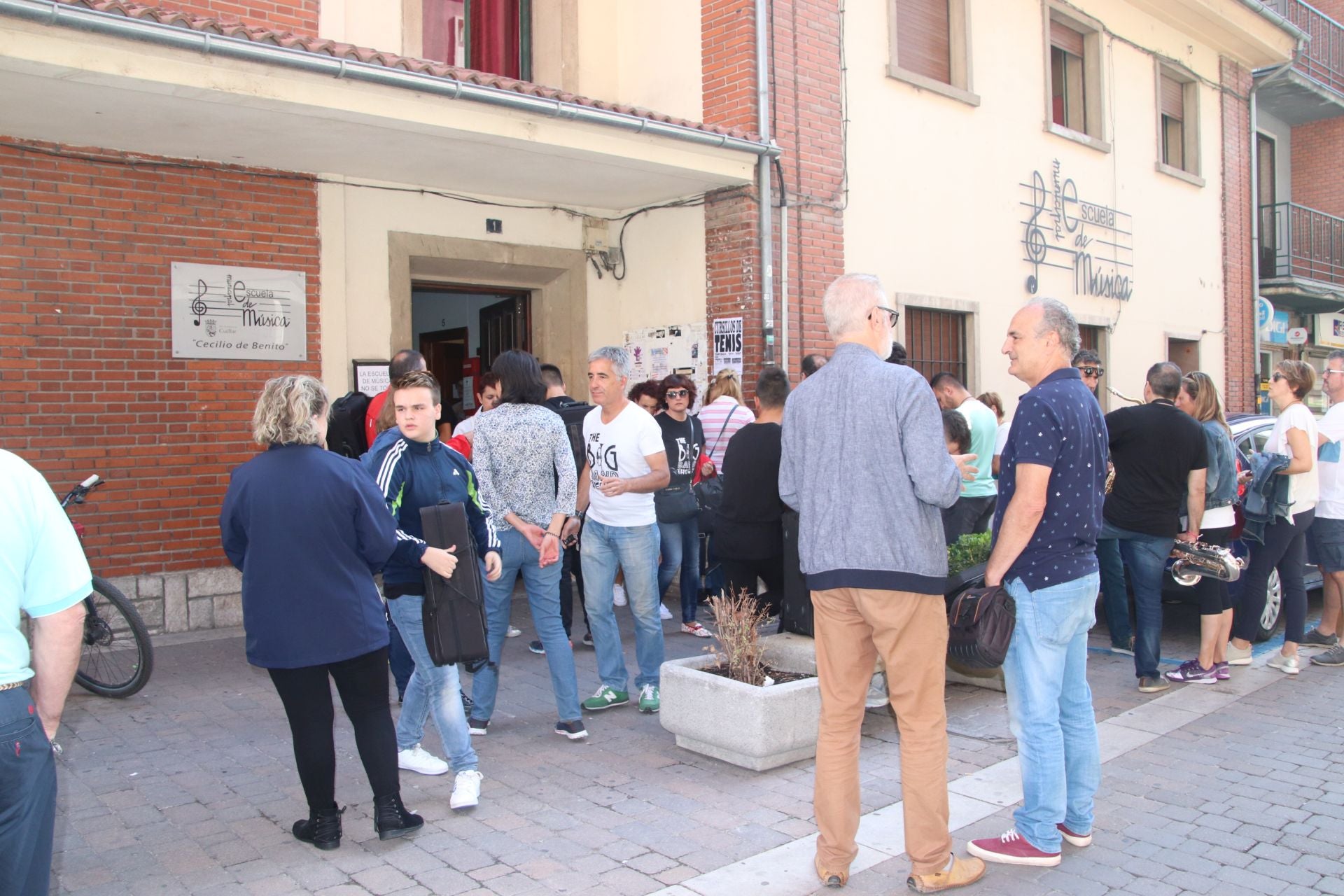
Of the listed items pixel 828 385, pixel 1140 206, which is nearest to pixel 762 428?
pixel 828 385

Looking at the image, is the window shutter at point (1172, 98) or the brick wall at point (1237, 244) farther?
the brick wall at point (1237, 244)

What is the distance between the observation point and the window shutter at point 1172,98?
47.1 feet

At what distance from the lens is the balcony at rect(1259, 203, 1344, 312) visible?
17359 mm

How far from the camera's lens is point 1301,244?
18.3 m

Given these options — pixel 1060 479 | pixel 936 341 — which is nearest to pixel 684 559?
pixel 1060 479

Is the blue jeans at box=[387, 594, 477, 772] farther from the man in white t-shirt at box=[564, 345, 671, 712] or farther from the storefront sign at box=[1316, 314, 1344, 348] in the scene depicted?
the storefront sign at box=[1316, 314, 1344, 348]

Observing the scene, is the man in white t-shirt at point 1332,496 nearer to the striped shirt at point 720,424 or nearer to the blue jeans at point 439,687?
the striped shirt at point 720,424

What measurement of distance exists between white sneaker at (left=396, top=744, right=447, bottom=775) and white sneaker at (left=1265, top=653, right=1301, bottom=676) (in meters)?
4.97

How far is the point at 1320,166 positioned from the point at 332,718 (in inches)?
843

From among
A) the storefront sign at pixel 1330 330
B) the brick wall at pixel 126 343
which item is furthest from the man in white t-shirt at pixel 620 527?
the storefront sign at pixel 1330 330

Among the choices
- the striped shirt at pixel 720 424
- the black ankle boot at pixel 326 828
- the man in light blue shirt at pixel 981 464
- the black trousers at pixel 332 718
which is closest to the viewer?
the black trousers at pixel 332 718

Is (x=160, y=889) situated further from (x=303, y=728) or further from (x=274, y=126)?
(x=274, y=126)

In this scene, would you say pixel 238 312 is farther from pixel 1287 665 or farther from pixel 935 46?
pixel 935 46

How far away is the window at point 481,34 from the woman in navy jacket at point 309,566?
20.6 ft
